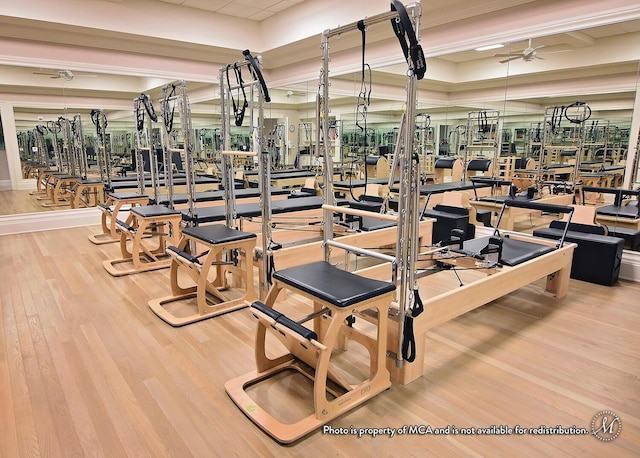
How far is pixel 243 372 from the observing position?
2.17 m

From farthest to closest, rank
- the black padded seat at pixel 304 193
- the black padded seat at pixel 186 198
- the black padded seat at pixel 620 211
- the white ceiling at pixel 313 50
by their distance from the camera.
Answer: the black padded seat at pixel 304 193
the black padded seat at pixel 186 198
the white ceiling at pixel 313 50
the black padded seat at pixel 620 211

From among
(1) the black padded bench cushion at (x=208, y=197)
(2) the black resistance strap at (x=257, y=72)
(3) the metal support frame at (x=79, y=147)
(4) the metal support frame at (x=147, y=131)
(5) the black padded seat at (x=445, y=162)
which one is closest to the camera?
(2) the black resistance strap at (x=257, y=72)

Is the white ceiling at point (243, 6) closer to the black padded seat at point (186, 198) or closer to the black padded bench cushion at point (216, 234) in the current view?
the black padded seat at point (186, 198)

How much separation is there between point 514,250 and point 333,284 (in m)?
1.90

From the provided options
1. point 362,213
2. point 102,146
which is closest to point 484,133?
point 362,213

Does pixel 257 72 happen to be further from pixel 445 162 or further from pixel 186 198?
pixel 445 162

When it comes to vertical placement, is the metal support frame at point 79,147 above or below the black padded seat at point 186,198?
above

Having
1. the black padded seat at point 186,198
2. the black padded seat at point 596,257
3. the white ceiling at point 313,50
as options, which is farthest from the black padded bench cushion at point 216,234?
the white ceiling at point 313,50

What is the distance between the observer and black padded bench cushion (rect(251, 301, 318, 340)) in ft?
5.54

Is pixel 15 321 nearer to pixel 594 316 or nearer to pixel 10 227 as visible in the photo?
pixel 10 227

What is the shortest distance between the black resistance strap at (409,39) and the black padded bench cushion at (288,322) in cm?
120

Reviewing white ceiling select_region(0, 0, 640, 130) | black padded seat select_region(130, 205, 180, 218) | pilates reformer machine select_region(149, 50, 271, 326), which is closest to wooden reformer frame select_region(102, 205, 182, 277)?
black padded seat select_region(130, 205, 180, 218)

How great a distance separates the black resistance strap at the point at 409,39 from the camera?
1729 millimetres

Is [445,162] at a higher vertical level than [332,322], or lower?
higher
